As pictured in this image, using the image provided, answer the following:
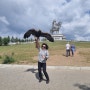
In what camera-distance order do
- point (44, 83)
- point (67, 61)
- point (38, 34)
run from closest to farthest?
point (44, 83) < point (38, 34) < point (67, 61)

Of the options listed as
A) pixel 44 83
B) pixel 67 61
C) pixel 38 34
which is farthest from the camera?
pixel 67 61

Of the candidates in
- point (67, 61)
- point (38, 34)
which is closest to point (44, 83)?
point (38, 34)

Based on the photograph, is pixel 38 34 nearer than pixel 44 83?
No

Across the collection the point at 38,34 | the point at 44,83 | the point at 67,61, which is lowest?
the point at 44,83

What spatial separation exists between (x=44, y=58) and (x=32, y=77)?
159 centimetres

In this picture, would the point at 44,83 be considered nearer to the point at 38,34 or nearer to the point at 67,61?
the point at 38,34

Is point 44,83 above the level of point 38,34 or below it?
below

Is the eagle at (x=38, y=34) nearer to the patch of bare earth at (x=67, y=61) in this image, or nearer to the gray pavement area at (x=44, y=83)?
the gray pavement area at (x=44, y=83)

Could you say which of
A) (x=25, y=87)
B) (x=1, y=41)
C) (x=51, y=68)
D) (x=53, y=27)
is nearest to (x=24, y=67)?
(x=51, y=68)

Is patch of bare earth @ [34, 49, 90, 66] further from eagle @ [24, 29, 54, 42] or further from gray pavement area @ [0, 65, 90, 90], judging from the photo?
eagle @ [24, 29, 54, 42]

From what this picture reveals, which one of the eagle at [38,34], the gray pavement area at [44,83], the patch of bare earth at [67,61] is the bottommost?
the gray pavement area at [44,83]

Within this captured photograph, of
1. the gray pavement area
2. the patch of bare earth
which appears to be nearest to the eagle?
the gray pavement area

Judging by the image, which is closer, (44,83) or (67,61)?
(44,83)

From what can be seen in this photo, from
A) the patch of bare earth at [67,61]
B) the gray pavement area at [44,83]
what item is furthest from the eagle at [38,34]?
the patch of bare earth at [67,61]
